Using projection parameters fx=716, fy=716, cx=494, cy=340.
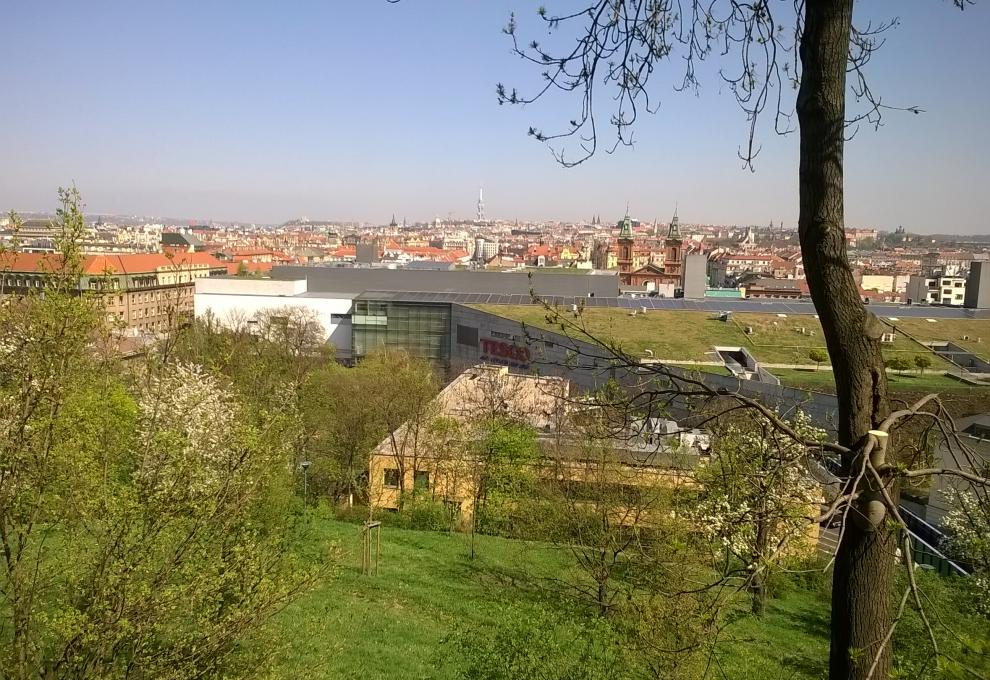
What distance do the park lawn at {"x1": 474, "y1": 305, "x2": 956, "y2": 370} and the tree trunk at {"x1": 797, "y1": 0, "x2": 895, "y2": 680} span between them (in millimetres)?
25510

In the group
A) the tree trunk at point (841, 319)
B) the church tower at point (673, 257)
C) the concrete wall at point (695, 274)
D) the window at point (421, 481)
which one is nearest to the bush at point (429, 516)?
the window at point (421, 481)

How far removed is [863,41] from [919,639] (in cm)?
655

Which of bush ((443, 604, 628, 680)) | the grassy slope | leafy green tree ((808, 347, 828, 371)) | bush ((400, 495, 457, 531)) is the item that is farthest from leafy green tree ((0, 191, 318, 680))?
the grassy slope

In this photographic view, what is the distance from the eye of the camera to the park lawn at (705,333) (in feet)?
96.2

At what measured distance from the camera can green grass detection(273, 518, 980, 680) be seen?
26.3ft

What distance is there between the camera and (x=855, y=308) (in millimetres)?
2385

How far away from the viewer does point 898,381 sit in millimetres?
23641

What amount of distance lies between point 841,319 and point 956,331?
37.8m

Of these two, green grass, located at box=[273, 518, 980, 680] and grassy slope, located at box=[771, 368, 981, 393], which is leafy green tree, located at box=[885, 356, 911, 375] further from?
green grass, located at box=[273, 518, 980, 680]

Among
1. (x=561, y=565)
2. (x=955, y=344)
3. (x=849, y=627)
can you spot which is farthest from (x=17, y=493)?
(x=955, y=344)

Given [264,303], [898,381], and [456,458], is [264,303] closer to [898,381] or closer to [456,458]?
[456,458]

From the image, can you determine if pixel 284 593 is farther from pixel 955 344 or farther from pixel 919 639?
pixel 955 344

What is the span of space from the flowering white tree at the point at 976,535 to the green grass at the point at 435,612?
0.52 meters

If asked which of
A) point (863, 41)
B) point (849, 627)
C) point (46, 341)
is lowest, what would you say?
point (849, 627)
